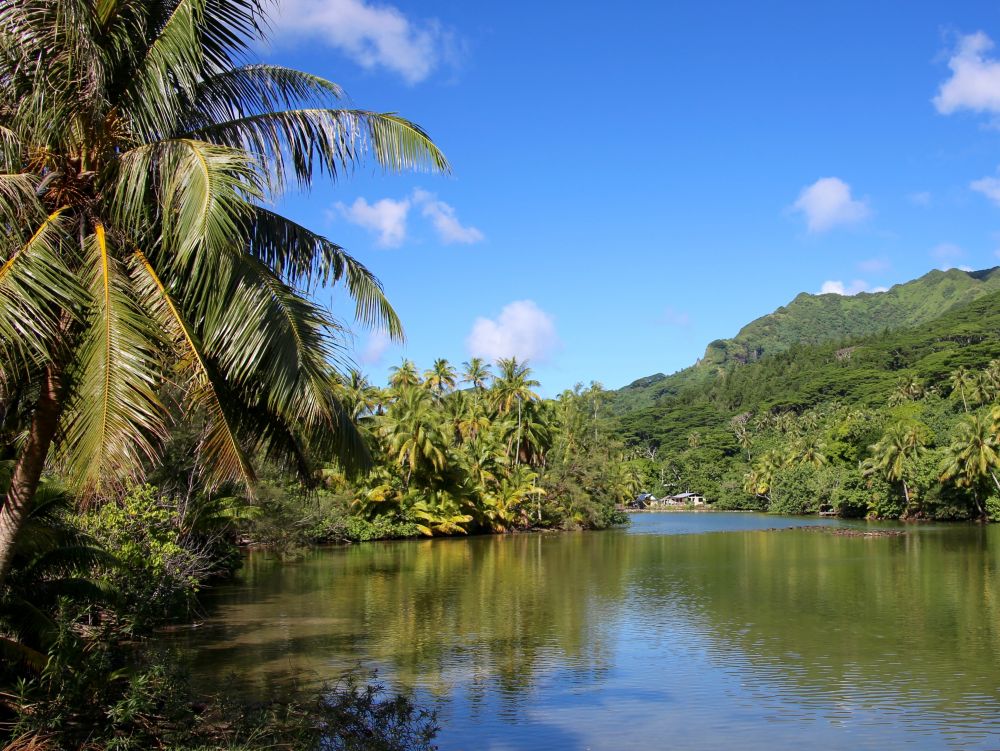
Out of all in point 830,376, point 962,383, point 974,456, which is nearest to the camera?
point 974,456

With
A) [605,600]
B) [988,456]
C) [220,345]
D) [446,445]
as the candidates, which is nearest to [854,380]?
[988,456]

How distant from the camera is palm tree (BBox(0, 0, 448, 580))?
6.10 meters

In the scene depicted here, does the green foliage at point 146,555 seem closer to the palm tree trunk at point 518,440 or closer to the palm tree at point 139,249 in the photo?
the palm tree at point 139,249

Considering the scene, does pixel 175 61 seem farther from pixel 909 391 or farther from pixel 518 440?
pixel 909 391

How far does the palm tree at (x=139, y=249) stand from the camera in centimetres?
610

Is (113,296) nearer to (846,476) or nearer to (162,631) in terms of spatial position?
(162,631)

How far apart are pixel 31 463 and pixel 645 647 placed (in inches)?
538

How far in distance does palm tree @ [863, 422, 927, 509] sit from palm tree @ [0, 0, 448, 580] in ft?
212

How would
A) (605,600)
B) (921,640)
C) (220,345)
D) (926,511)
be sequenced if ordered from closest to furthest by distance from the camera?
1. (220,345)
2. (921,640)
3. (605,600)
4. (926,511)

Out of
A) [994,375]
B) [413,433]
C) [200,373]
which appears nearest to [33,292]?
[200,373]

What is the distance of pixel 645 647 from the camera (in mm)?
17531

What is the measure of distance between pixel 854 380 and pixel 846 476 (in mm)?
62285

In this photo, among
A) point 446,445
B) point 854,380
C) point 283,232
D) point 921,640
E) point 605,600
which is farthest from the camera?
point 854,380

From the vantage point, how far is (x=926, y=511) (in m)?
65.1
